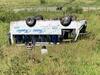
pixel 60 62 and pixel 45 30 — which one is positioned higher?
pixel 60 62

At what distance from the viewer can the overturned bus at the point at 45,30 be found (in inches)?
848

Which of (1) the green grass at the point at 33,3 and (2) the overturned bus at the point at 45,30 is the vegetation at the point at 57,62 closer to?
(2) the overturned bus at the point at 45,30

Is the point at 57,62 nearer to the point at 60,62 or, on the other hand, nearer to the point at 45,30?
the point at 60,62

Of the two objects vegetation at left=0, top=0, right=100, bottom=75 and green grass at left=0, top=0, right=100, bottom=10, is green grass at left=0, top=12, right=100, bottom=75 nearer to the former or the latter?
vegetation at left=0, top=0, right=100, bottom=75

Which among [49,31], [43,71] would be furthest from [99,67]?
[49,31]

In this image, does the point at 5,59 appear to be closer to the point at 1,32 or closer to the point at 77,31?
the point at 77,31

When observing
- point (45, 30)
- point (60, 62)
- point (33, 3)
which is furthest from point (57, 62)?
point (33, 3)

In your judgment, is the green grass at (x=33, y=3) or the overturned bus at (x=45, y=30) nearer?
the overturned bus at (x=45, y=30)

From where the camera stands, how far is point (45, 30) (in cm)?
2159

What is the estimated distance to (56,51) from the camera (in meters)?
17.7

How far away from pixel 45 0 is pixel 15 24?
3680 centimetres

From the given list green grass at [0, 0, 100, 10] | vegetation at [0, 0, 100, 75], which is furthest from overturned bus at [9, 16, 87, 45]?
green grass at [0, 0, 100, 10]

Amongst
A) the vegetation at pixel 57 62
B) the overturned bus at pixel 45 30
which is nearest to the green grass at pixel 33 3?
the overturned bus at pixel 45 30

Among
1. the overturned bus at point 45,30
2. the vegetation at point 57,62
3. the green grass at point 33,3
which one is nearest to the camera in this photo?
the vegetation at point 57,62
